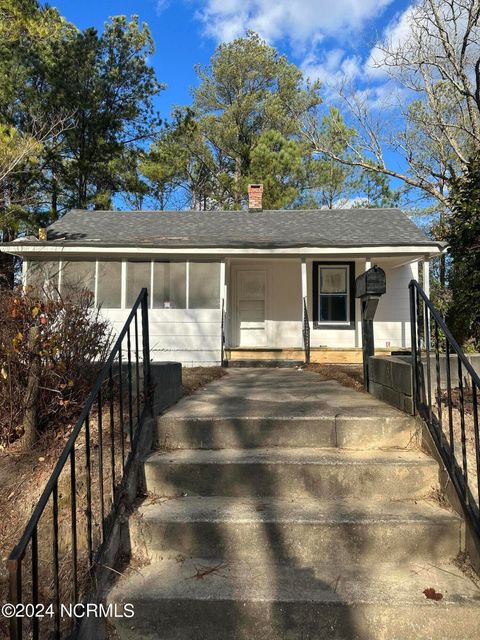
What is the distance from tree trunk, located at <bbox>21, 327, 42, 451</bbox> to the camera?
3.04m

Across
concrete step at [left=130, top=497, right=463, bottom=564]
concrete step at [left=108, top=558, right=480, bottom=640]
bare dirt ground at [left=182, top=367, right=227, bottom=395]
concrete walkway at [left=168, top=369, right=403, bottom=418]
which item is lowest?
concrete step at [left=108, top=558, right=480, bottom=640]

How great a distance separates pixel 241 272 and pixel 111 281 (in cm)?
321

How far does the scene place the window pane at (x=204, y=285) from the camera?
9789mm

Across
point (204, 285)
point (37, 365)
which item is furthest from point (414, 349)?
point (204, 285)

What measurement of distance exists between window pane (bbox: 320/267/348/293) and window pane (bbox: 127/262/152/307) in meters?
4.18

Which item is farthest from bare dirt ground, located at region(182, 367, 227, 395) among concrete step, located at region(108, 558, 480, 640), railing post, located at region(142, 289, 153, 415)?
concrete step, located at region(108, 558, 480, 640)

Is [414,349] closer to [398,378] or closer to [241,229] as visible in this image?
[398,378]

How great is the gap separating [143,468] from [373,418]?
1602 mm

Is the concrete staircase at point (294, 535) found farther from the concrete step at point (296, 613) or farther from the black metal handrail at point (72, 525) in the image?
the black metal handrail at point (72, 525)

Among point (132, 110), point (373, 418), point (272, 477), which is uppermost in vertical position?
point (132, 110)

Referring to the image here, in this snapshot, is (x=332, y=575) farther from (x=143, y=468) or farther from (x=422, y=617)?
(x=143, y=468)

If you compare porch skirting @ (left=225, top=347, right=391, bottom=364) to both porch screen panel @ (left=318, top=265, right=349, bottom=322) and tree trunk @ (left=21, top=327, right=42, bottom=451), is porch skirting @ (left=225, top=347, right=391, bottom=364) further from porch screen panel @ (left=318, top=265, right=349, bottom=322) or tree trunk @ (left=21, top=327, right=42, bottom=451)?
tree trunk @ (left=21, top=327, right=42, bottom=451)

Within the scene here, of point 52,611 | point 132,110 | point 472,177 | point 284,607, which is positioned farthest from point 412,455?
point 132,110

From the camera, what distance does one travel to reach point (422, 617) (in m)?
2.08
